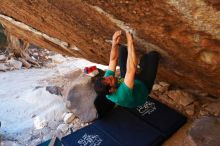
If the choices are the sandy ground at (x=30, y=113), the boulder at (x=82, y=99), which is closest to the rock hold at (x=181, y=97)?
the sandy ground at (x=30, y=113)

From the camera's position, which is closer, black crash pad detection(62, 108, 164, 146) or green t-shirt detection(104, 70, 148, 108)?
green t-shirt detection(104, 70, 148, 108)

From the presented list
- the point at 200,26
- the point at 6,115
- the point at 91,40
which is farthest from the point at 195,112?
the point at 6,115

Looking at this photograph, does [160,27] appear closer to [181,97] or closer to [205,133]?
[205,133]

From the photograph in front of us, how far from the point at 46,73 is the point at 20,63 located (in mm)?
1267

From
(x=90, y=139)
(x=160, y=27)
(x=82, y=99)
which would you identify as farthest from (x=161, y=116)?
(x=160, y=27)

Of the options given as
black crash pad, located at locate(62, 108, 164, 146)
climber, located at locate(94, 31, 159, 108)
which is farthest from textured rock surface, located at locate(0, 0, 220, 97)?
black crash pad, located at locate(62, 108, 164, 146)

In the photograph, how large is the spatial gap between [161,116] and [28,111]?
85.3 inches

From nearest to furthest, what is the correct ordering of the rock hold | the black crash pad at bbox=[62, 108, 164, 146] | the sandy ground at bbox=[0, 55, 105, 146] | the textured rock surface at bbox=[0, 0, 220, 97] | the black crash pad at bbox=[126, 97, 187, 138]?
1. the textured rock surface at bbox=[0, 0, 220, 97]
2. the black crash pad at bbox=[62, 108, 164, 146]
3. the black crash pad at bbox=[126, 97, 187, 138]
4. the rock hold
5. the sandy ground at bbox=[0, 55, 105, 146]

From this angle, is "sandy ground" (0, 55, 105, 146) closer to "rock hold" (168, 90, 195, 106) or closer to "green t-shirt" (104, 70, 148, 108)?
"green t-shirt" (104, 70, 148, 108)

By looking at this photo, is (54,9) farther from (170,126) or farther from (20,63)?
(20,63)

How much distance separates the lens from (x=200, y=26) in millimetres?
1780

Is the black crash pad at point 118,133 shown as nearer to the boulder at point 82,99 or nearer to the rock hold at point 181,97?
the boulder at point 82,99

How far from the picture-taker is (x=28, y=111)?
432 cm

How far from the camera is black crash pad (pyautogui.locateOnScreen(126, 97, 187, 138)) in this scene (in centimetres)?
312
